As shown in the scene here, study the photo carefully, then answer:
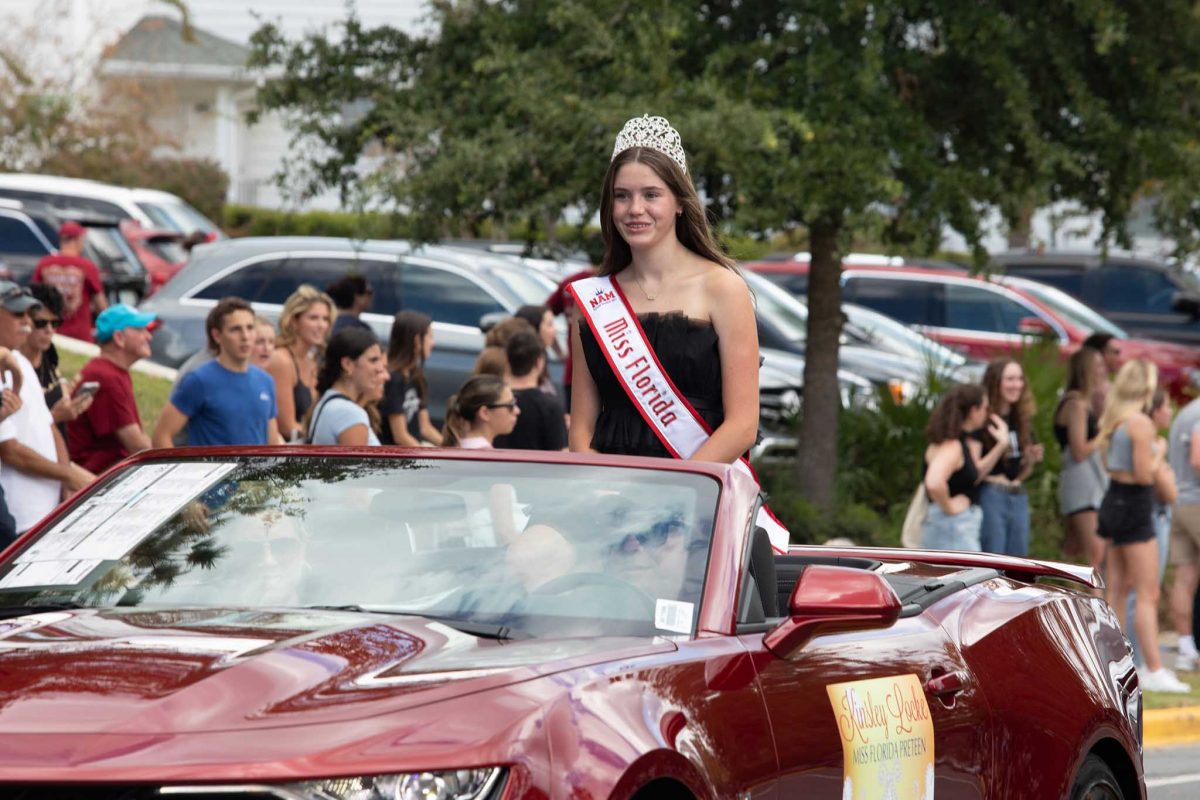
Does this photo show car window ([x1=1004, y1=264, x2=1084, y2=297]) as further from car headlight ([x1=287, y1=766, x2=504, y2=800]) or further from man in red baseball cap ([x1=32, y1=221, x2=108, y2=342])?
car headlight ([x1=287, y1=766, x2=504, y2=800])

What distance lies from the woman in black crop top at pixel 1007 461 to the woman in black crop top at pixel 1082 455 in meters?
0.93

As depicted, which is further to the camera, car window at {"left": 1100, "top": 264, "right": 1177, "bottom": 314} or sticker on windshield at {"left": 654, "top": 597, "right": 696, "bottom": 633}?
car window at {"left": 1100, "top": 264, "right": 1177, "bottom": 314}

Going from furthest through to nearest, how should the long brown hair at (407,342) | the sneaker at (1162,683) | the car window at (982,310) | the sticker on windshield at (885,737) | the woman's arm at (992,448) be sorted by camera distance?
the car window at (982,310) < the woman's arm at (992,448) < the sneaker at (1162,683) < the long brown hair at (407,342) < the sticker on windshield at (885,737)

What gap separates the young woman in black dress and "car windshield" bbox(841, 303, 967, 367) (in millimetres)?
11083

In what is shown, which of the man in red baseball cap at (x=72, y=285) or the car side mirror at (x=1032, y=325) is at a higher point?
the man in red baseball cap at (x=72, y=285)

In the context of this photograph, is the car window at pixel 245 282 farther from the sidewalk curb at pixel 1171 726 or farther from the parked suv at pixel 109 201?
the parked suv at pixel 109 201

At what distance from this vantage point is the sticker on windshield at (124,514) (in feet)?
15.8

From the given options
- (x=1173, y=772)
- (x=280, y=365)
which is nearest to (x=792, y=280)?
(x=280, y=365)

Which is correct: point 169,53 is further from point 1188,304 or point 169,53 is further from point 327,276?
point 327,276

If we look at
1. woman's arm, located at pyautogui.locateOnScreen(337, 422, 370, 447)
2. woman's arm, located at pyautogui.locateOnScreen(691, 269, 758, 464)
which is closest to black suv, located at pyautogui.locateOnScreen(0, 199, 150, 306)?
woman's arm, located at pyautogui.locateOnScreen(337, 422, 370, 447)

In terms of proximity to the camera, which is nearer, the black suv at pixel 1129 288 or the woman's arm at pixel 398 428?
the woman's arm at pixel 398 428

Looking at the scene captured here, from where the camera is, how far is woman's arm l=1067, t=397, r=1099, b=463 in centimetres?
1345

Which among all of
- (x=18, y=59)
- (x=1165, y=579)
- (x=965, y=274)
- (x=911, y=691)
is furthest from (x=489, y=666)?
(x=18, y=59)

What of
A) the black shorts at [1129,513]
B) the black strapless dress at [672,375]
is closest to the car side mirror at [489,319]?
the black shorts at [1129,513]
